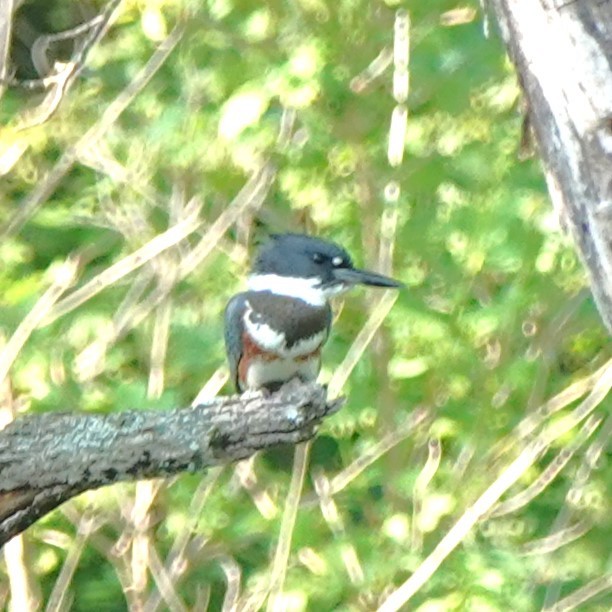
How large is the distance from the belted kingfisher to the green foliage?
380 mm

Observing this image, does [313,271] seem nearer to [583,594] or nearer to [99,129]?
[99,129]

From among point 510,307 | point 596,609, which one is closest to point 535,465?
point 596,609

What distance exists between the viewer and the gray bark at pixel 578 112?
2695mm

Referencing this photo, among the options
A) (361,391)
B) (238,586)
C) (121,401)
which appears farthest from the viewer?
(238,586)

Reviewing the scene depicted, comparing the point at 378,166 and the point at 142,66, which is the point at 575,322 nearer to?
the point at 378,166

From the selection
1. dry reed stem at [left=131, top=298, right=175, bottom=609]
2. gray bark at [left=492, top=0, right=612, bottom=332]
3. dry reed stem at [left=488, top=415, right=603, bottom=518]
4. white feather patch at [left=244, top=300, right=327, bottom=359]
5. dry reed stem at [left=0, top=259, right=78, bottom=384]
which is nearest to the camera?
gray bark at [left=492, top=0, right=612, bottom=332]

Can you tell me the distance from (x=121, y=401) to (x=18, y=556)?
3.03ft

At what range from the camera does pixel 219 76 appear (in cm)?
400

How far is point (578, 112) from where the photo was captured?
2.71 meters

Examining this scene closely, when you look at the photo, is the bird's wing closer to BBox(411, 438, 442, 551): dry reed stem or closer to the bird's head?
the bird's head

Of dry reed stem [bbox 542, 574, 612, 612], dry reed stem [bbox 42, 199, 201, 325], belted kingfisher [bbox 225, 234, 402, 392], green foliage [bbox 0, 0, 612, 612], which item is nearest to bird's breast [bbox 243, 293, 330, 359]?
belted kingfisher [bbox 225, 234, 402, 392]

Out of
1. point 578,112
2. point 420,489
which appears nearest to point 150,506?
point 420,489

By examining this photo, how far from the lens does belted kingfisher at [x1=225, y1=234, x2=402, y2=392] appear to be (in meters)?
3.47

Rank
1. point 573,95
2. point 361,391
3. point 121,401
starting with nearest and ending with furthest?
point 573,95
point 121,401
point 361,391
